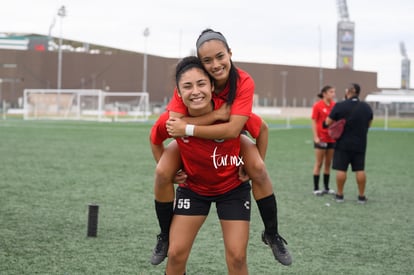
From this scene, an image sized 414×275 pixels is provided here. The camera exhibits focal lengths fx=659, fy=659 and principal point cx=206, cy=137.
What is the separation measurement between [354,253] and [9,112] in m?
64.3

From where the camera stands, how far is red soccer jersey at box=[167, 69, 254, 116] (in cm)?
468

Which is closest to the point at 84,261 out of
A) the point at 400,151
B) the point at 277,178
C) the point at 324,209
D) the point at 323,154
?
the point at 324,209

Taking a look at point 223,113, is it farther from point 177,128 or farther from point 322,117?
point 322,117

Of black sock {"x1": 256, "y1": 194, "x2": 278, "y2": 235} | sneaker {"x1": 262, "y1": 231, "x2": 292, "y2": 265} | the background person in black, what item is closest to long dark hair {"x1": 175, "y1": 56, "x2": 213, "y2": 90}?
black sock {"x1": 256, "y1": 194, "x2": 278, "y2": 235}

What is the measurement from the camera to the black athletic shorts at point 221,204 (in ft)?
15.8

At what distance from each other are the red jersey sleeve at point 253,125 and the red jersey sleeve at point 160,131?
0.59 metres

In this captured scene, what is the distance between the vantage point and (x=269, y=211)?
199 inches

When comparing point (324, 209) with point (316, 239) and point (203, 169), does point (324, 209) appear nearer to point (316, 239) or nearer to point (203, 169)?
point (316, 239)

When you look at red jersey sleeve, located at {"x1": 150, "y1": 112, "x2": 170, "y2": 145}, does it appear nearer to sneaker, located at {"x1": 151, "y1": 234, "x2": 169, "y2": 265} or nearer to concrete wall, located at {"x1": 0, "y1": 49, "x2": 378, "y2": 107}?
sneaker, located at {"x1": 151, "y1": 234, "x2": 169, "y2": 265}

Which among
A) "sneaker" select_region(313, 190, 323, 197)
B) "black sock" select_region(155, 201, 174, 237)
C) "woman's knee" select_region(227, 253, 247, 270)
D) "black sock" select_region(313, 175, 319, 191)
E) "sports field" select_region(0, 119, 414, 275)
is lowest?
"sports field" select_region(0, 119, 414, 275)

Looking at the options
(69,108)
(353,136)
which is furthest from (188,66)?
(69,108)

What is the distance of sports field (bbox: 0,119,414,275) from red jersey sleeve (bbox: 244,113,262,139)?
192cm

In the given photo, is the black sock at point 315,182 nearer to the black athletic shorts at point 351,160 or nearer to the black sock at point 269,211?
the black athletic shorts at point 351,160

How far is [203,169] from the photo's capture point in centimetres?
474
